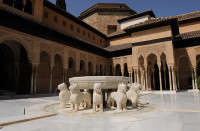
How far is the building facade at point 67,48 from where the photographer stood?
34.7 ft

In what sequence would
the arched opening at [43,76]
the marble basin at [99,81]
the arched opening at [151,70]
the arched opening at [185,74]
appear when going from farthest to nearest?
1. the arched opening at [185,74]
2. the arched opening at [151,70]
3. the arched opening at [43,76]
4. the marble basin at [99,81]

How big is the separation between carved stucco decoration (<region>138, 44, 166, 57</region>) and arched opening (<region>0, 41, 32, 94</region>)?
37.6 ft

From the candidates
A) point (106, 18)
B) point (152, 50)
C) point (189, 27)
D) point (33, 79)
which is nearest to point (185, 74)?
point (189, 27)

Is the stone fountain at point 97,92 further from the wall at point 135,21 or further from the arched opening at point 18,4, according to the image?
the wall at point 135,21

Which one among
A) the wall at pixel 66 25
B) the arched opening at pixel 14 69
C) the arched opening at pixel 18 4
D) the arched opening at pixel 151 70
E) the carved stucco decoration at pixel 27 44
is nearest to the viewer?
the carved stucco decoration at pixel 27 44

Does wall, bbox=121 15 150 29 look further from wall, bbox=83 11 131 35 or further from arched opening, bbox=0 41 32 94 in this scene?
arched opening, bbox=0 41 32 94

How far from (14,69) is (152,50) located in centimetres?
1372

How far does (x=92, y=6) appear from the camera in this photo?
29047 mm

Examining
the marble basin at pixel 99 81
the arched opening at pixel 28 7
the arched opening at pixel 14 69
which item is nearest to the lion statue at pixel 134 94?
the marble basin at pixel 99 81

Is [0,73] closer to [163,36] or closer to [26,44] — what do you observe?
[26,44]

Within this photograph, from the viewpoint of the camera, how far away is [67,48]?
13914 mm

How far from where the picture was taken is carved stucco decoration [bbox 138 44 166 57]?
44.7 ft

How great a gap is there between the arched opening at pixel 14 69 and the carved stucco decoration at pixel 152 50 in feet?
37.6

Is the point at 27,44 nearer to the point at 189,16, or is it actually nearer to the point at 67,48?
the point at 67,48
